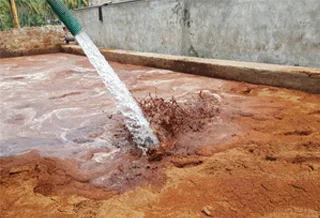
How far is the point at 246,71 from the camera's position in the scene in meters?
3.71

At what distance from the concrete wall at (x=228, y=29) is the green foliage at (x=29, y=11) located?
591 inches

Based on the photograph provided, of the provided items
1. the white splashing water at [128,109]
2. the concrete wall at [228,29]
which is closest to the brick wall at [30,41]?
the concrete wall at [228,29]

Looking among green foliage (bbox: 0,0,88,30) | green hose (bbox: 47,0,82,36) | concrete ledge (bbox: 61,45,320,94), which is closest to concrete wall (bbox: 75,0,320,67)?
concrete ledge (bbox: 61,45,320,94)

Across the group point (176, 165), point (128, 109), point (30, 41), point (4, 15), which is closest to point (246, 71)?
point (128, 109)

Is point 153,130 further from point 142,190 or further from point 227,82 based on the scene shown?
point 227,82

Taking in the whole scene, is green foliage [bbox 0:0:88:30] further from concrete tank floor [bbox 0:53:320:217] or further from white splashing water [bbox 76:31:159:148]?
concrete tank floor [bbox 0:53:320:217]

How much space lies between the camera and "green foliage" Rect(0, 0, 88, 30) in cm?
2146

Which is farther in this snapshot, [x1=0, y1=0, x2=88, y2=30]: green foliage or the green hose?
[x1=0, y1=0, x2=88, y2=30]: green foliage

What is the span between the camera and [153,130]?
89.4 inches

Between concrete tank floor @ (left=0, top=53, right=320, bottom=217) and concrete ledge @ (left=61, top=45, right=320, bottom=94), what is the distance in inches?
6.5

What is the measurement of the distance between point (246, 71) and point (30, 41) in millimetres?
8641

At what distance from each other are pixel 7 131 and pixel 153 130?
1574 mm

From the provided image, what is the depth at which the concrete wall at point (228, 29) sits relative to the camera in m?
3.61

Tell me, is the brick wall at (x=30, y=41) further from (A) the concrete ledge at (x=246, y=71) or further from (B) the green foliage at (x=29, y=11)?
(B) the green foliage at (x=29, y=11)
